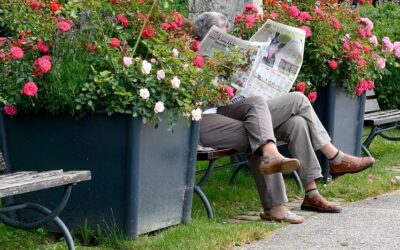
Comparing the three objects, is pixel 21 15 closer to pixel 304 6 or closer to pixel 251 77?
pixel 251 77

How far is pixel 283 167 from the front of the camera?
557cm

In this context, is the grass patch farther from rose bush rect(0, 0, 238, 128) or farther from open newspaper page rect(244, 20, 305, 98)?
open newspaper page rect(244, 20, 305, 98)

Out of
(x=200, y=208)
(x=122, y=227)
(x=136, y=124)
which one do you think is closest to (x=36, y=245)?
(x=122, y=227)

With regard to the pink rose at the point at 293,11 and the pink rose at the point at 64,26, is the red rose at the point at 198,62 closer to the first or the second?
the pink rose at the point at 64,26

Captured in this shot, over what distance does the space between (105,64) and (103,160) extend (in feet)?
1.64

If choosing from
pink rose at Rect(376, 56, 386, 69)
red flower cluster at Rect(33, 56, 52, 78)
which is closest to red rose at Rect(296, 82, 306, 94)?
pink rose at Rect(376, 56, 386, 69)

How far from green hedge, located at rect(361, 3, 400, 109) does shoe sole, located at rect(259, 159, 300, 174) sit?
416cm

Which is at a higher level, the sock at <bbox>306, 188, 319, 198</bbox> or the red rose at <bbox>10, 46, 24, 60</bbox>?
the red rose at <bbox>10, 46, 24, 60</bbox>

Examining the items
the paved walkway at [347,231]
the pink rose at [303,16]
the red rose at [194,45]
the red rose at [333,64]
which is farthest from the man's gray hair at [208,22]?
the paved walkway at [347,231]

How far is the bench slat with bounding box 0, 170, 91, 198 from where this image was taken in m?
4.04

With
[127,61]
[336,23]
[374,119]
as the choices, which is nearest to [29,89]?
[127,61]

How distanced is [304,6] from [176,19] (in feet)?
6.24

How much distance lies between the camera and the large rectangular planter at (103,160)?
16.4ft

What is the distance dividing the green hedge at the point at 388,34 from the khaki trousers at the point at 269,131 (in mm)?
3509
